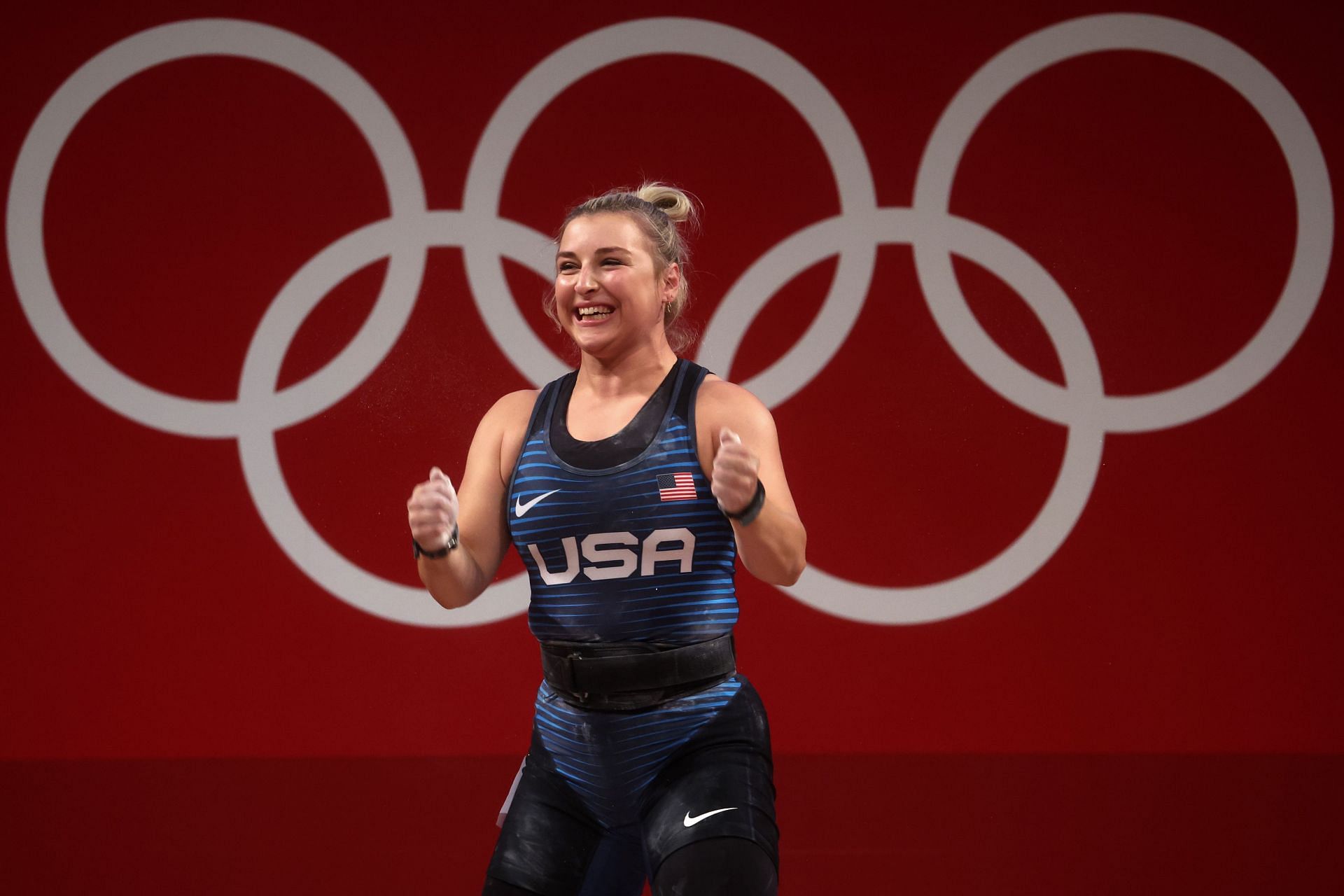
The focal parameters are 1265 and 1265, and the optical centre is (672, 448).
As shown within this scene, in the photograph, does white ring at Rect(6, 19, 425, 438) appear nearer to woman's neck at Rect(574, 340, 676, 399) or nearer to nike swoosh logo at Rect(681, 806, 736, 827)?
woman's neck at Rect(574, 340, 676, 399)

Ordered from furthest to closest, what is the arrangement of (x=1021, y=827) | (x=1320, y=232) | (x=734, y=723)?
1. (x=1320, y=232)
2. (x=1021, y=827)
3. (x=734, y=723)

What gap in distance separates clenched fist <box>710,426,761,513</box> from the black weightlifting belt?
321 millimetres

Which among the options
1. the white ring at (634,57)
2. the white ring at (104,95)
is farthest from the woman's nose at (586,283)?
the white ring at (104,95)

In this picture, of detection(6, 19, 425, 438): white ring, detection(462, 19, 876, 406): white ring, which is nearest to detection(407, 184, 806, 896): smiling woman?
detection(462, 19, 876, 406): white ring

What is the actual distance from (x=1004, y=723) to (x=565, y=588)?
9.13ft

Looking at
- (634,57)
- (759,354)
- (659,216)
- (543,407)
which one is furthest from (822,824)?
(634,57)

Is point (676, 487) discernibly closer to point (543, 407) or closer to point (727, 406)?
point (727, 406)

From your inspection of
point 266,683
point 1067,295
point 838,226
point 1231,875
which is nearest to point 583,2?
point 838,226

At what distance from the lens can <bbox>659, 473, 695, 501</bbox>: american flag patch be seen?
83.7 inches

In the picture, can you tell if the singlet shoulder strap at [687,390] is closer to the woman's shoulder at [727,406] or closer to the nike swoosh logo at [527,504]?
the woman's shoulder at [727,406]

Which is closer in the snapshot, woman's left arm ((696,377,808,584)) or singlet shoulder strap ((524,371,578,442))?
woman's left arm ((696,377,808,584))

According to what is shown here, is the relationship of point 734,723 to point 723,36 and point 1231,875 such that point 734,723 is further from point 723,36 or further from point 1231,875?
point 723,36

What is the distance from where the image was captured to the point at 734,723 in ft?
6.90

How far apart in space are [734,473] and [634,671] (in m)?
0.42
